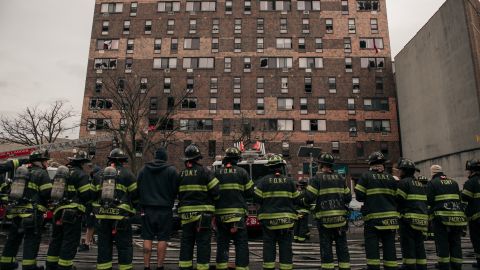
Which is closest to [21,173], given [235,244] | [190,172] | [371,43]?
[190,172]

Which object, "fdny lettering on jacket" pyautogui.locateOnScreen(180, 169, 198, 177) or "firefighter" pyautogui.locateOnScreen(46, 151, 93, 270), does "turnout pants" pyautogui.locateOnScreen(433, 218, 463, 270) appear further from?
"firefighter" pyautogui.locateOnScreen(46, 151, 93, 270)

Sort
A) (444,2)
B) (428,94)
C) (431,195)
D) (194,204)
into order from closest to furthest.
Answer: (194,204) < (431,195) < (444,2) < (428,94)

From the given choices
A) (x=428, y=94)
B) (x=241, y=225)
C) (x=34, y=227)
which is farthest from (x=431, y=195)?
(x=428, y=94)

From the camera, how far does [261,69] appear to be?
4338 centimetres

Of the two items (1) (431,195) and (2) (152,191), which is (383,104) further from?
(2) (152,191)

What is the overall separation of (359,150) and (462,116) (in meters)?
12.9

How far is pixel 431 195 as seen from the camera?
800cm

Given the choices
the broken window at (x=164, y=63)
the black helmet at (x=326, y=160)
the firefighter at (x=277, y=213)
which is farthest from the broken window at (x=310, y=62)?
the firefighter at (x=277, y=213)

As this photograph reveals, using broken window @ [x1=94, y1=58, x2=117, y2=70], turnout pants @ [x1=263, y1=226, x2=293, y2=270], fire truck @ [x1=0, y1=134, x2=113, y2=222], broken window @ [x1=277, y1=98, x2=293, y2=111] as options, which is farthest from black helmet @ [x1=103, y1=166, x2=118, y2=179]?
broken window @ [x1=94, y1=58, x2=117, y2=70]

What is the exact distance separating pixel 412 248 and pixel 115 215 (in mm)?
5800

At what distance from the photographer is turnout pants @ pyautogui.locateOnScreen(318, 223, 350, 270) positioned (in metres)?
6.57

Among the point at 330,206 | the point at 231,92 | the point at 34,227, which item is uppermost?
the point at 231,92

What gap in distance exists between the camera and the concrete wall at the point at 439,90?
2954 cm

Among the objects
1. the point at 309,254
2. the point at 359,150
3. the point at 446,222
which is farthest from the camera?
the point at 359,150
